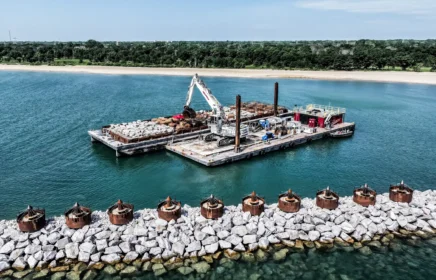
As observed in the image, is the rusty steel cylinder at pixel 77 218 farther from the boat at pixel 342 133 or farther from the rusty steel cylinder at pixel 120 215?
the boat at pixel 342 133

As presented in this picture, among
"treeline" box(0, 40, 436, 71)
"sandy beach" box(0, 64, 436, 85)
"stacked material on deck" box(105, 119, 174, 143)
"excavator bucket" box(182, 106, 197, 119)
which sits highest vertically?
"treeline" box(0, 40, 436, 71)

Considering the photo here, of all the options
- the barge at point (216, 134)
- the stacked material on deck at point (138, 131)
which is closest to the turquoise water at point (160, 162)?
the barge at point (216, 134)

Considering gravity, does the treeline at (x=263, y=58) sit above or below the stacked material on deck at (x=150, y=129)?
above

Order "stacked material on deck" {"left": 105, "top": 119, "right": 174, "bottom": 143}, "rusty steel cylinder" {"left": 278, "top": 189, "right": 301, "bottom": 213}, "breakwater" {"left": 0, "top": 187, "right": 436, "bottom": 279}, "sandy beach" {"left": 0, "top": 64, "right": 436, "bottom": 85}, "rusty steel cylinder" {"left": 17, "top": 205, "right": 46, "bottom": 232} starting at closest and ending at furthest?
1. "breakwater" {"left": 0, "top": 187, "right": 436, "bottom": 279}
2. "rusty steel cylinder" {"left": 17, "top": 205, "right": 46, "bottom": 232}
3. "rusty steel cylinder" {"left": 278, "top": 189, "right": 301, "bottom": 213}
4. "stacked material on deck" {"left": 105, "top": 119, "right": 174, "bottom": 143}
5. "sandy beach" {"left": 0, "top": 64, "right": 436, "bottom": 85}

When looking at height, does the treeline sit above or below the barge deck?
above

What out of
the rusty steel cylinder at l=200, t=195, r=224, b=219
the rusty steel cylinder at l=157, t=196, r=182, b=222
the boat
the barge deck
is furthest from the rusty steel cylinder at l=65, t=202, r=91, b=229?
the boat

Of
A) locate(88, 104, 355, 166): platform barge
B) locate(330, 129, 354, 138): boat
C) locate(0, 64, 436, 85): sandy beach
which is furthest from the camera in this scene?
locate(0, 64, 436, 85): sandy beach

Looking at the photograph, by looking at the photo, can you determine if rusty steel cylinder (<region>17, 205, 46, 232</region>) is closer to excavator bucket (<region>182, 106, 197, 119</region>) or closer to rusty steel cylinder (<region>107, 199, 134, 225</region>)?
rusty steel cylinder (<region>107, 199, 134, 225</region>)
